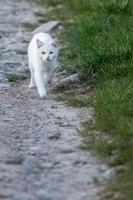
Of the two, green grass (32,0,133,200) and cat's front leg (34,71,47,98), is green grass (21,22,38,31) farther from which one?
cat's front leg (34,71,47,98)

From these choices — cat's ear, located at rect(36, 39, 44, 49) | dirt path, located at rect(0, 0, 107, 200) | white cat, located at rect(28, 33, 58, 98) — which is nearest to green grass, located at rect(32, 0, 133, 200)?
dirt path, located at rect(0, 0, 107, 200)

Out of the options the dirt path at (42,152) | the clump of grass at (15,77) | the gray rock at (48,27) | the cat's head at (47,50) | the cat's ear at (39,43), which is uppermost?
the gray rock at (48,27)

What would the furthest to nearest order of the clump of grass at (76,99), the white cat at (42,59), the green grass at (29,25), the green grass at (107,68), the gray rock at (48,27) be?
the green grass at (29,25) → the gray rock at (48,27) → the white cat at (42,59) → the clump of grass at (76,99) → the green grass at (107,68)

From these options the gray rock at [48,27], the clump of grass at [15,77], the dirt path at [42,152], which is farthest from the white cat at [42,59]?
the gray rock at [48,27]

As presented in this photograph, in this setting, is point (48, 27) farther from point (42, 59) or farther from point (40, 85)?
point (40, 85)

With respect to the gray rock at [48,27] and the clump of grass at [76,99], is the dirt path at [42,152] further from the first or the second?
the gray rock at [48,27]

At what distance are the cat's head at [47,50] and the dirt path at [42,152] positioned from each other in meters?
0.46

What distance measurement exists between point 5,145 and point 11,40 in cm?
693

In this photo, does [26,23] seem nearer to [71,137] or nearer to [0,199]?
[71,137]

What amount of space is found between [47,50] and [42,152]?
10.1ft

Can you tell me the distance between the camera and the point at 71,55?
449 inches

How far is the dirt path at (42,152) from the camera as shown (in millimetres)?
5793

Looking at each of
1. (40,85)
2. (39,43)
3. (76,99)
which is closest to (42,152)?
(76,99)

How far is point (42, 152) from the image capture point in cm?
692
